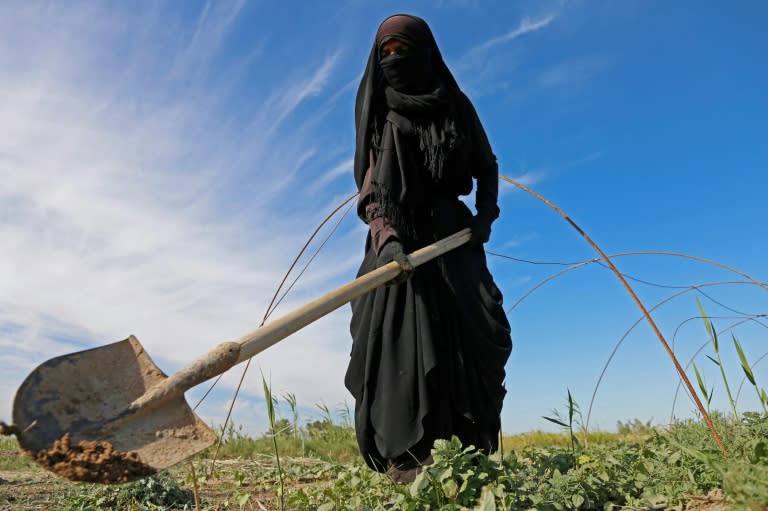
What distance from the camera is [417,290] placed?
3.08m

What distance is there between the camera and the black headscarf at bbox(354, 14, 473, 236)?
10.3 ft

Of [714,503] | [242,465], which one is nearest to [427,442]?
[714,503]

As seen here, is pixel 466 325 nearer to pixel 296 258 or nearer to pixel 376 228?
pixel 376 228

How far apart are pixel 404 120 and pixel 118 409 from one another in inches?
75.3

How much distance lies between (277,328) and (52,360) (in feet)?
2.66

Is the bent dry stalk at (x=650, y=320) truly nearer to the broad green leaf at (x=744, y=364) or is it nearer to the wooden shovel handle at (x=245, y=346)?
the broad green leaf at (x=744, y=364)

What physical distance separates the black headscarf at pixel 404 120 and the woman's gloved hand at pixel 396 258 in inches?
6.6

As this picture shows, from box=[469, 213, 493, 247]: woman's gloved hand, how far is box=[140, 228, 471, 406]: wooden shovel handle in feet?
2.61

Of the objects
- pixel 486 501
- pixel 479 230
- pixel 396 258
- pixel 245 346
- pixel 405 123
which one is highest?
pixel 405 123

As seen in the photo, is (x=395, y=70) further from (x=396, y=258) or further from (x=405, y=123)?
(x=396, y=258)

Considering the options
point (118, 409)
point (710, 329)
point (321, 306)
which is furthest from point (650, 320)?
point (118, 409)

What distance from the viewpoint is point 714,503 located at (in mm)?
2383

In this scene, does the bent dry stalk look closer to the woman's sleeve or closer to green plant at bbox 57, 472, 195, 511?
the woman's sleeve

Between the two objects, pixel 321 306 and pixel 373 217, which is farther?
pixel 373 217
